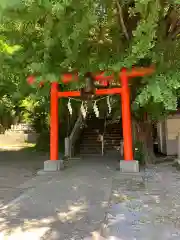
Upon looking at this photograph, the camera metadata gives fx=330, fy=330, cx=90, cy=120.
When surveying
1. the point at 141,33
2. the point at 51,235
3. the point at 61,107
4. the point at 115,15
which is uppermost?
the point at 115,15

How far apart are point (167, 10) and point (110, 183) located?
5.87 meters

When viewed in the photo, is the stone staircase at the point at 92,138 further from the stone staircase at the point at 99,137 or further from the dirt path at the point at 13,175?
the dirt path at the point at 13,175

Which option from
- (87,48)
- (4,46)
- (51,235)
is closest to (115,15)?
(87,48)

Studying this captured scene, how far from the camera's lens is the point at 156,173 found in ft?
36.3

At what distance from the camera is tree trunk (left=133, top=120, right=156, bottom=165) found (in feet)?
43.0

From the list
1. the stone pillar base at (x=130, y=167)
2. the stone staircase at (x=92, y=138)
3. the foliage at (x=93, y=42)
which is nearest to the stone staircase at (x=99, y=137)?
the stone staircase at (x=92, y=138)

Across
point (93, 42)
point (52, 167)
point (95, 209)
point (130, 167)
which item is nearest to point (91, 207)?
point (95, 209)

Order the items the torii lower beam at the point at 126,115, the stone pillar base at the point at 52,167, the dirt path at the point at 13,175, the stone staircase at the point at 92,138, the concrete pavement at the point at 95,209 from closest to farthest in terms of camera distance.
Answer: the concrete pavement at the point at 95,209 → the dirt path at the point at 13,175 → the torii lower beam at the point at 126,115 → the stone pillar base at the point at 52,167 → the stone staircase at the point at 92,138

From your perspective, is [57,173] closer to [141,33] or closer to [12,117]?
[141,33]

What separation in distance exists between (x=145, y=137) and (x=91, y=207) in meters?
6.93

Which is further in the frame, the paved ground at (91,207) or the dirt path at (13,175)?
the dirt path at (13,175)

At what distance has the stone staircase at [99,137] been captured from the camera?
63.2ft

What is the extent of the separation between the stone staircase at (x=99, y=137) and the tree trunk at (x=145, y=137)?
16.4ft

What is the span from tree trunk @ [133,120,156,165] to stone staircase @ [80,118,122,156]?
5.01m
